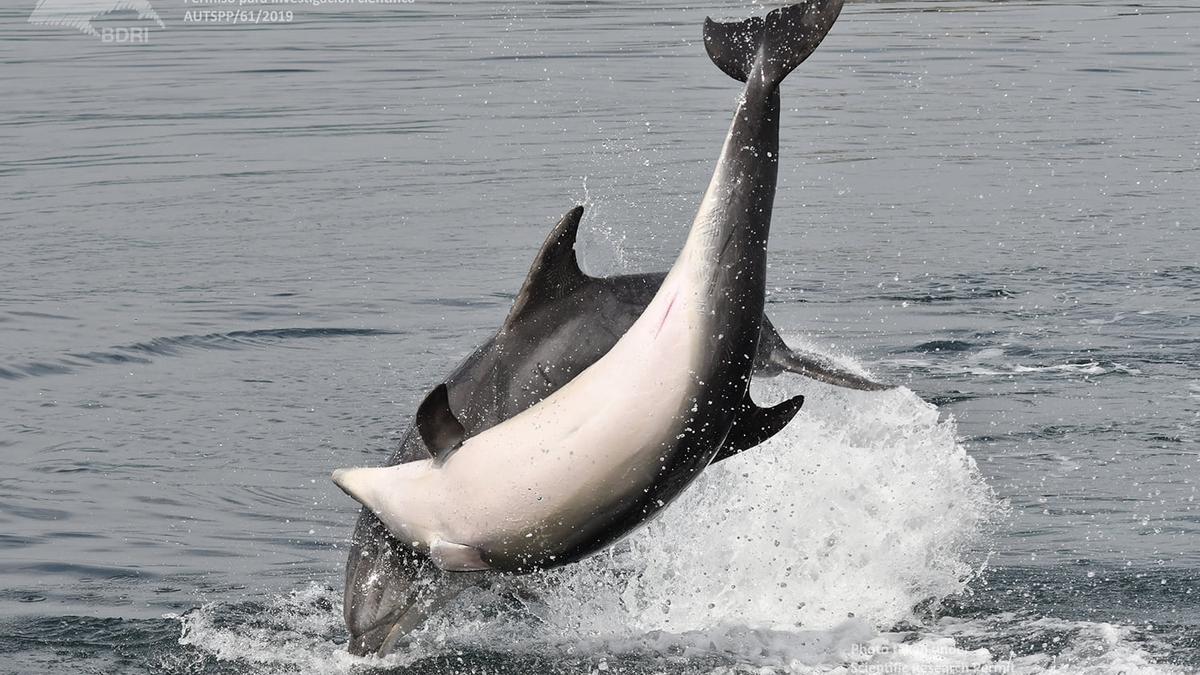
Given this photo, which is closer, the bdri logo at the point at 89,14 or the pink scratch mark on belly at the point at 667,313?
the pink scratch mark on belly at the point at 667,313

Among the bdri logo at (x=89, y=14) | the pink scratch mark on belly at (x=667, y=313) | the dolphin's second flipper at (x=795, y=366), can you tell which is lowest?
the bdri logo at (x=89, y=14)

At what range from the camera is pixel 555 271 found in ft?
25.1

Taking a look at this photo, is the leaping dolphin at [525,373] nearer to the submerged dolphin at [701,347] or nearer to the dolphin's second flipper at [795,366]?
the dolphin's second flipper at [795,366]

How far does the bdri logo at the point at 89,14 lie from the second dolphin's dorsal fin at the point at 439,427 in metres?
36.6

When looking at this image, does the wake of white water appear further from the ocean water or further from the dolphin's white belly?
the dolphin's white belly

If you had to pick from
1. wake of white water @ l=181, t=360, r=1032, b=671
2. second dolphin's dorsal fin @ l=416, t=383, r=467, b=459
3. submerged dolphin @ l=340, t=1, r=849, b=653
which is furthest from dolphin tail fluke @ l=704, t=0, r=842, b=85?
wake of white water @ l=181, t=360, r=1032, b=671

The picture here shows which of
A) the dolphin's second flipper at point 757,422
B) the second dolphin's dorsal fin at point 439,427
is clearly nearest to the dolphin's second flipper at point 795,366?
the dolphin's second flipper at point 757,422

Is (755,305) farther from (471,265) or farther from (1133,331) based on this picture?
(471,265)

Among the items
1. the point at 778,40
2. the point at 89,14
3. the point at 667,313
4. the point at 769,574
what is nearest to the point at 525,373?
the point at 667,313

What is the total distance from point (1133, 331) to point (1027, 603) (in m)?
5.96

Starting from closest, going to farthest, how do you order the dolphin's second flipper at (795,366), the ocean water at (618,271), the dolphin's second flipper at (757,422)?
1. the dolphin's second flipper at (757,422)
2. the dolphin's second flipper at (795,366)
3. the ocean water at (618,271)

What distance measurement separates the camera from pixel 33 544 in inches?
397

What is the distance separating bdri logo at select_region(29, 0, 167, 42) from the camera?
4284 centimetres

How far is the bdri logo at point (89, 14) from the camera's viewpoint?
1687 inches
